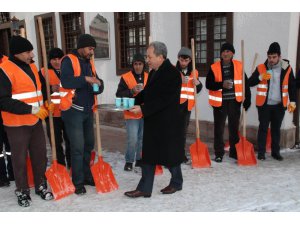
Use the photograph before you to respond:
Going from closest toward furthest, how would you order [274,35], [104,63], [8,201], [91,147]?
[8,201] → [91,147] → [274,35] → [104,63]

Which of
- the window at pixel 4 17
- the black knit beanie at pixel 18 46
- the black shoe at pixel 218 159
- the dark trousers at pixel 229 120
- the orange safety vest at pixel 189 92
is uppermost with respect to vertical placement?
the window at pixel 4 17

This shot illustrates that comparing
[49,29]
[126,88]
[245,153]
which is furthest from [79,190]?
[49,29]

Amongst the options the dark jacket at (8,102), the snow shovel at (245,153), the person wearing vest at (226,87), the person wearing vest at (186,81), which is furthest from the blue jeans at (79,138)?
the snow shovel at (245,153)

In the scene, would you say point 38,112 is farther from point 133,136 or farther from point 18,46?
point 133,136

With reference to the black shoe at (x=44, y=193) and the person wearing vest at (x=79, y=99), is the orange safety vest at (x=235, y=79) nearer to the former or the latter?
the person wearing vest at (x=79, y=99)

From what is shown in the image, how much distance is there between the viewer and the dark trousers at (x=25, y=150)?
359cm

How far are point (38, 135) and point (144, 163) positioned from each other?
131cm

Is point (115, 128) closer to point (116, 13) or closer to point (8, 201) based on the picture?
point (116, 13)

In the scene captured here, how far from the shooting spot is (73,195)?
3955mm

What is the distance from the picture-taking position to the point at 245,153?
499cm

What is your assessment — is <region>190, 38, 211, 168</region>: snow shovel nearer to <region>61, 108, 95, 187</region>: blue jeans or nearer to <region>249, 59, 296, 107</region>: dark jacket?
<region>249, 59, 296, 107</region>: dark jacket

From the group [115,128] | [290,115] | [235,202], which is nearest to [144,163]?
[235,202]

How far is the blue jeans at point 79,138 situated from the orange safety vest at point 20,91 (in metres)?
0.39

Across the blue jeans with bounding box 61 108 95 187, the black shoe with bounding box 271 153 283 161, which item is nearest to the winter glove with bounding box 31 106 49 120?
the blue jeans with bounding box 61 108 95 187
